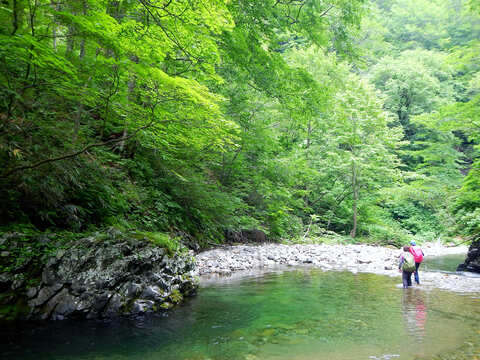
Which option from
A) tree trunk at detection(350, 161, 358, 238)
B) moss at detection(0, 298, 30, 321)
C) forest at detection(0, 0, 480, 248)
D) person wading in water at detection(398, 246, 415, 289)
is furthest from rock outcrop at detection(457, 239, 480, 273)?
moss at detection(0, 298, 30, 321)

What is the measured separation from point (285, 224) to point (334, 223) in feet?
18.9

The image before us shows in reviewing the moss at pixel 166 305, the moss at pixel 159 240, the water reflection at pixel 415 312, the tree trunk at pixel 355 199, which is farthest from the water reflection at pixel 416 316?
the tree trunk at pixel 355 199

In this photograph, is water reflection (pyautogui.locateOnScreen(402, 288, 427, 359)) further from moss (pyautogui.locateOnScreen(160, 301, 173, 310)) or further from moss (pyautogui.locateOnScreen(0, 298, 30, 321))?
moss (pyautogui.locateOnScreen(0, 298, 30, 321))

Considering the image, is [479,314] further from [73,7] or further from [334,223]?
[334,223]

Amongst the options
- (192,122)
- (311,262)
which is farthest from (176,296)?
(311,262)

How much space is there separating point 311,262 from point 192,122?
7.36m

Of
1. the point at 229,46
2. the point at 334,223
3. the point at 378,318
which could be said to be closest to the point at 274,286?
the point at 378,318

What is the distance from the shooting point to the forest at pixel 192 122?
451cm

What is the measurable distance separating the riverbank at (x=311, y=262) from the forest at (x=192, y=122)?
103cm

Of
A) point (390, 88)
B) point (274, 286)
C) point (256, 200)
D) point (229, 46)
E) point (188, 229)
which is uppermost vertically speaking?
point (390, 88)

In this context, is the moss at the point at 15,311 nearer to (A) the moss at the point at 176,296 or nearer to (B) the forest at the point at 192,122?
(B) the forest at the point at 192,122

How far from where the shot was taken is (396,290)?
7.02 metres

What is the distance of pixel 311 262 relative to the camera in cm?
1121

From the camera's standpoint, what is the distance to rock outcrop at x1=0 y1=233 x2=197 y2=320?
4332 mm
